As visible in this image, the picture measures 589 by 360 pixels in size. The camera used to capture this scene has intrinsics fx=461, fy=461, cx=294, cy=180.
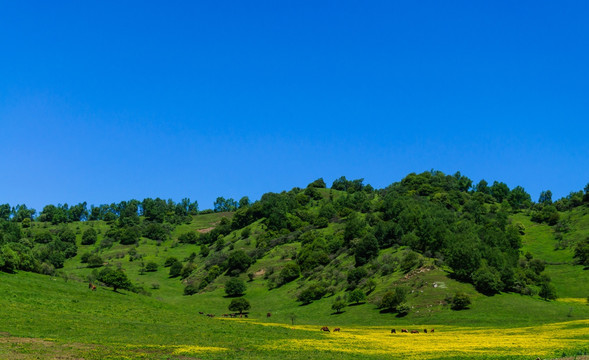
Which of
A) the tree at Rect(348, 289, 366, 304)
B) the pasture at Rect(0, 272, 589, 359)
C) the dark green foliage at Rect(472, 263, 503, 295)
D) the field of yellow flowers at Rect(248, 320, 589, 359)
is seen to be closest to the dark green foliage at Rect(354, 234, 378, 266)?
the tree at Rect(348, 289, 366, 304)

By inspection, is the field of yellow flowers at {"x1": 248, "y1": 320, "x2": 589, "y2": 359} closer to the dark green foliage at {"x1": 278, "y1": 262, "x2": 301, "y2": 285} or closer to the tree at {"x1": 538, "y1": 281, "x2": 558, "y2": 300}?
the tree at {"x1": 538, "y1": 281, "x2": 558, "y2": 300}

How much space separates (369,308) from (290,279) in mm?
56092

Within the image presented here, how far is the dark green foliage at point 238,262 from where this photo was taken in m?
188

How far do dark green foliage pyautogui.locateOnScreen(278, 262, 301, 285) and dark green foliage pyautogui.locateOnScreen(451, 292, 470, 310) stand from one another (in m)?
72.7

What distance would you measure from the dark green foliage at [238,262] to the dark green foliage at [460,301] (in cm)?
10232

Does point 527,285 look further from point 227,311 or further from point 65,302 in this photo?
point 65,302

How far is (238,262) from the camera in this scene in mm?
187750

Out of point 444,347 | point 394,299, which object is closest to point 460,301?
point 394,299

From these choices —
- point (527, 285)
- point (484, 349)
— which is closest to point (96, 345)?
point (484, 349)

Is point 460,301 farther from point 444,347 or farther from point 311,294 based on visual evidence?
point 444,347

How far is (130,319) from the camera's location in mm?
74125

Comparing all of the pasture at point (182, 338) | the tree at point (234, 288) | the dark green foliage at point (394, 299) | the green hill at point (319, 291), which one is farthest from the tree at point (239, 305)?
the dark green foliage at point (394, 299)

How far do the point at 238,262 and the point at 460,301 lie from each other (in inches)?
4142

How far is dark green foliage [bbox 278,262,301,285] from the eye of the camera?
6471 inches
